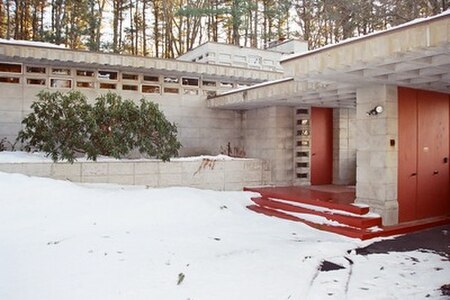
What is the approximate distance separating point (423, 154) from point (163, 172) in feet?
21.3

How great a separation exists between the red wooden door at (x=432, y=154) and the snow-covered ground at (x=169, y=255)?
2568mm

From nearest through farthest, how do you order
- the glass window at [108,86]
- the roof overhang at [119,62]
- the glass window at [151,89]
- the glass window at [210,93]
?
the roof overhang at [119,62] < the glass window at [108,86] < the glass window at [151,89] < the glass window at [210,93]

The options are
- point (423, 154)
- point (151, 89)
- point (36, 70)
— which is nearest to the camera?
point (423, 154)

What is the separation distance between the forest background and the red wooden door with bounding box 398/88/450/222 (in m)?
9.42

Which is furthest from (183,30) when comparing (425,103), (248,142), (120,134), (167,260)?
(167,260)

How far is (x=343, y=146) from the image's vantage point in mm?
11781

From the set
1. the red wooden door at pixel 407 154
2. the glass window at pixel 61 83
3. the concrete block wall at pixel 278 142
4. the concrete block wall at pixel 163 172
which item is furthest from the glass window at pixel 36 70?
the red wooden door at pixel 407 154

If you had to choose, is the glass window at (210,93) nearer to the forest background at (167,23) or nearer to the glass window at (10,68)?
the glass window at (10,68)

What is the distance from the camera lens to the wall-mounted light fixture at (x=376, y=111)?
6.95 meters

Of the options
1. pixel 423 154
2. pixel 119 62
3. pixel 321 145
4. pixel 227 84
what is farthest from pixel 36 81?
pixel 423 154

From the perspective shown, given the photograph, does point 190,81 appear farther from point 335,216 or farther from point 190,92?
point 335,216

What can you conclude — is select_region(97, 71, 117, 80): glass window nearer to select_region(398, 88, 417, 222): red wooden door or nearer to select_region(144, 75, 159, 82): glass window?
select_region(144, 75, 159, 82): glass window

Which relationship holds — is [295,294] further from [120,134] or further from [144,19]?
[144,19]

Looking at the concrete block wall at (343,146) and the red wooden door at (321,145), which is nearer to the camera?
the red wooden door at (321,145)
